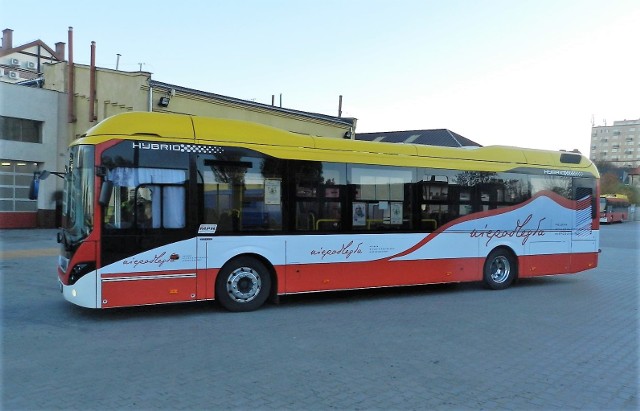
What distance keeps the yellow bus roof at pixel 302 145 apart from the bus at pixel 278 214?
0.02 metres

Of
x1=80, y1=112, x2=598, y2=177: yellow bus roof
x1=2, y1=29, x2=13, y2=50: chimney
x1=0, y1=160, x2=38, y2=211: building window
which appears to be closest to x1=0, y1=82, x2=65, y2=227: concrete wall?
x1=0, y1=160, x2=38, y2=211: building window

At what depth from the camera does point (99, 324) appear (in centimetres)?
783

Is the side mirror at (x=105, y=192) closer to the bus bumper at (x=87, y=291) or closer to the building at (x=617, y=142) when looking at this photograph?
the bus bumper at (x=87, y=291)

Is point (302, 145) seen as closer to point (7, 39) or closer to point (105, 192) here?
point (105, 192)

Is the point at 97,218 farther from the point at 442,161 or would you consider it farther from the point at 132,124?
the point at 442,161

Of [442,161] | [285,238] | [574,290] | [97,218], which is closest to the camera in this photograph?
[97,218]

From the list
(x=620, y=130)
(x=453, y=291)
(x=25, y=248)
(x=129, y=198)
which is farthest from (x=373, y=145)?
(x=620, y=130)

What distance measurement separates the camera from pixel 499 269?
1194 centimetres

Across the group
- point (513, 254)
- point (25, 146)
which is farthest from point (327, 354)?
point (25, 146)

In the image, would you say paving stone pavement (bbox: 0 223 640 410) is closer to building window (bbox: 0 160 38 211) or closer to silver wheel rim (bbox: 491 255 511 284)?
silver wheel rim (bbox: 491 255 511 284)

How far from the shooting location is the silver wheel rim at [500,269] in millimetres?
11844

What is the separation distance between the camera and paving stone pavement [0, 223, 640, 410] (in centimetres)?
489

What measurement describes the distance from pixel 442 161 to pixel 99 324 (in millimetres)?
7128

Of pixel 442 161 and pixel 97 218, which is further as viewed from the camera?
pixel 442 161
